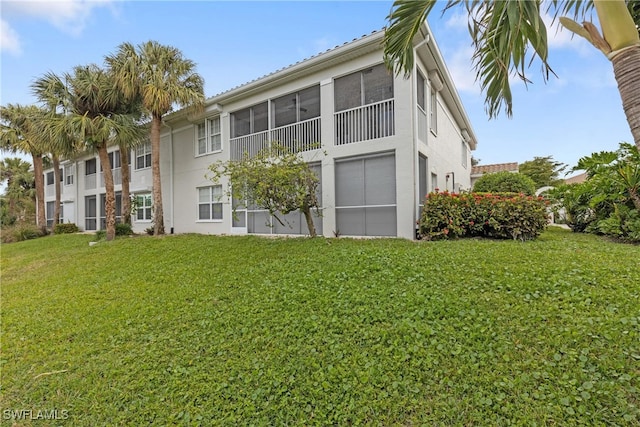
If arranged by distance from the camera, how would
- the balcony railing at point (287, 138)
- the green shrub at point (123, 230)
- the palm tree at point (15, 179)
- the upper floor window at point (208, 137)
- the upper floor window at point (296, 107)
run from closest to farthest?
the balcony railing at point (287, 138), the upper floor window at point (296, 107), the upper floor window at point (208, 137), the green shrub at point (123, 230), the palm tree at point (15, 179)

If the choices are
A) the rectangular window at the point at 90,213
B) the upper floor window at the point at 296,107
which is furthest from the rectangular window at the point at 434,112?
the rectangular window at the point at 90,213

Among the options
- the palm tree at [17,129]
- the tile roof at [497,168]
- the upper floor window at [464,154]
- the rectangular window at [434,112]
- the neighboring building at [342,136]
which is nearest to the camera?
the neighboring building at [342,136]

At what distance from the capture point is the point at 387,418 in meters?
2.44

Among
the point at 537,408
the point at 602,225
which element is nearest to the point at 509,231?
the point at 602,225

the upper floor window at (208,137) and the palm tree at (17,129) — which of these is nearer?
the upper floor window at (208,137)

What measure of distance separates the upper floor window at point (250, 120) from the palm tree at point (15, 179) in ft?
94.1

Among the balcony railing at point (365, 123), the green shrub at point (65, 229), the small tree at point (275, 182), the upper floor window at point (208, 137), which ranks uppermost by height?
the upper floor window at point (208, 137)

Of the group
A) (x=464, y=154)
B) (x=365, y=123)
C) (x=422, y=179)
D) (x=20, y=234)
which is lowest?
(x=20, y=234)

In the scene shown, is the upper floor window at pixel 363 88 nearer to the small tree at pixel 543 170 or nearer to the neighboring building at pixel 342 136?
the neighboring building at pixel 342 136

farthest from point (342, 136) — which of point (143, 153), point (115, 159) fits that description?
point (115, 159)

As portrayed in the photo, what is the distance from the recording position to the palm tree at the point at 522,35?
99.7 inches

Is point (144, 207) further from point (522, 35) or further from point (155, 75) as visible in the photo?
point (522, 35)

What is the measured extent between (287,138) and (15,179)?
110ft

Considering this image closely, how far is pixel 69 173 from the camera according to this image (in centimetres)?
2283
